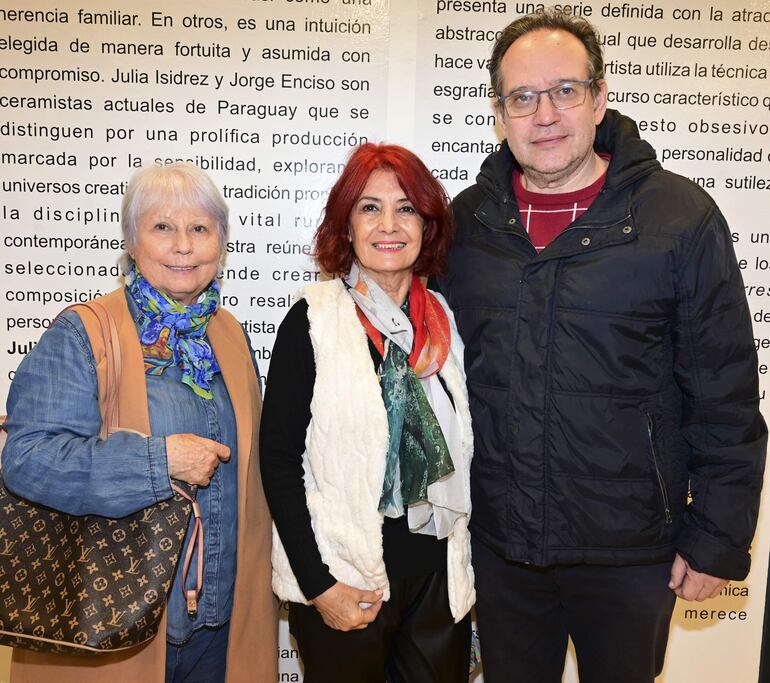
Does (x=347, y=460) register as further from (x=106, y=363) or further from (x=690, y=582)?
(x=690, y=582)

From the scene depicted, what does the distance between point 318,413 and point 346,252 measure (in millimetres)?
530

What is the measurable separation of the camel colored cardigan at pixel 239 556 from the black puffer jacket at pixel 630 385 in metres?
0.74

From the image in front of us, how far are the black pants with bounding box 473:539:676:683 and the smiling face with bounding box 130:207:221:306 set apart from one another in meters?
1.21

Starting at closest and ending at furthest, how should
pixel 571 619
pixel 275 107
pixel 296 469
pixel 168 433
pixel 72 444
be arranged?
1. pixel 72 444
2. pixel 168 433
3. pixel 296 469
4. pixel 571 619
5. pixel 275 107

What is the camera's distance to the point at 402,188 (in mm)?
1921

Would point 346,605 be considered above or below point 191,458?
below

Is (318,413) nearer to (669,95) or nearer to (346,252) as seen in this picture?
(346,252)

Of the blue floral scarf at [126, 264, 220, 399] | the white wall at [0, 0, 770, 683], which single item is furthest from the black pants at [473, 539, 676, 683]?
the white wall at [0, 0, 770, 683]

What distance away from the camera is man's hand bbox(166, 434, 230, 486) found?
1.64 m

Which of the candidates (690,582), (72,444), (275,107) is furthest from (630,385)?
(275,107)

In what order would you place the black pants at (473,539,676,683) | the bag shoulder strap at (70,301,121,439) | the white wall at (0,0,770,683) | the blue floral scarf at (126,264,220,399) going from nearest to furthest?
the bag shoulder strap at (70,301,121,439)
the blue floral scarf at (126,264,220,399)
the black pants at (473,539,676,683)
the white wall at (0,0,770,683)

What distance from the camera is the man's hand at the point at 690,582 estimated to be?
6.01ft

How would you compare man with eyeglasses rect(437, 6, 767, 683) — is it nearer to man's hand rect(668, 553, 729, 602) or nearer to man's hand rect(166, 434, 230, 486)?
man's hand rect(668, 553, 729, 602)

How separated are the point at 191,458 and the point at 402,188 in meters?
0.97
